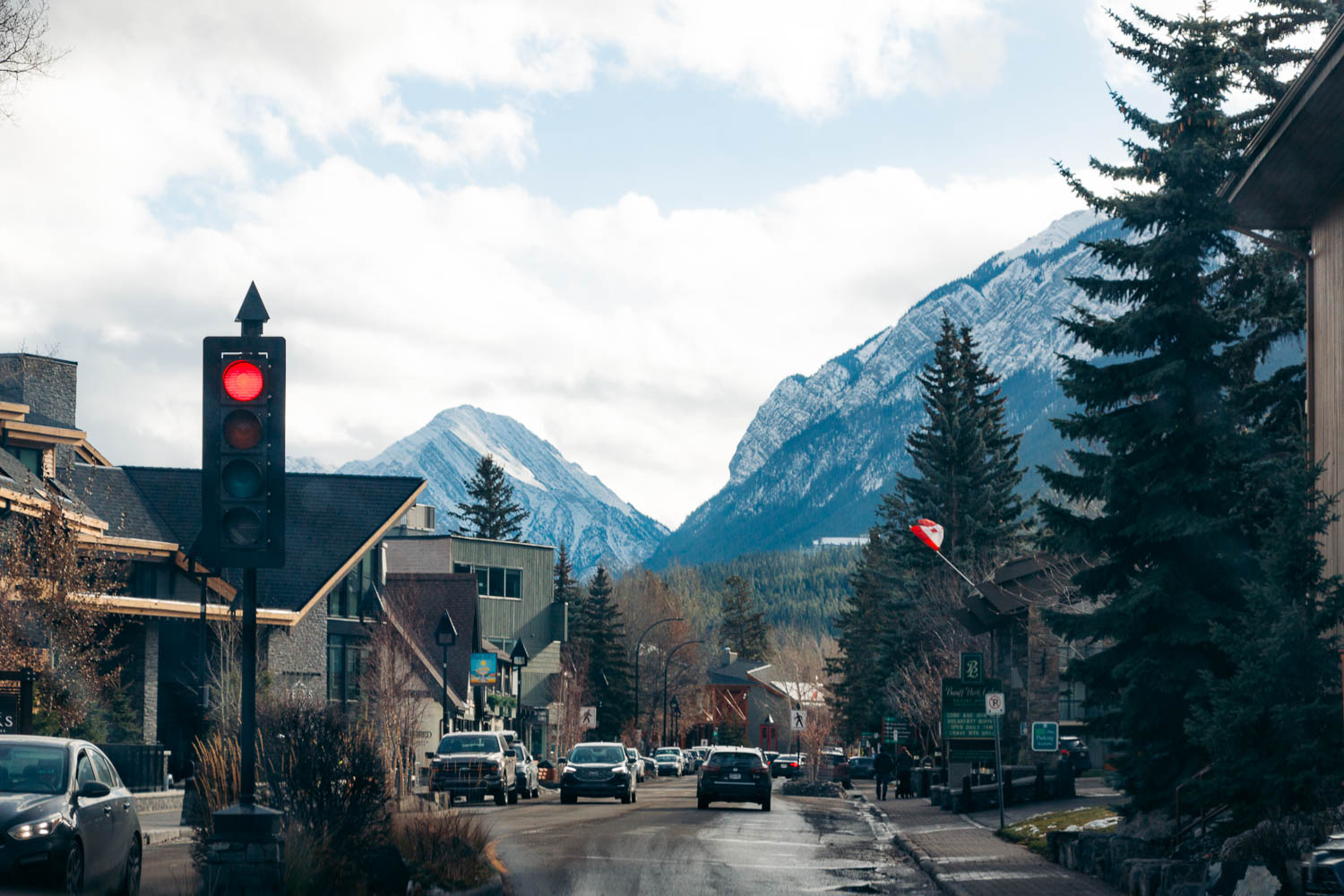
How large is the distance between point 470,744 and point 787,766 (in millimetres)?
58762

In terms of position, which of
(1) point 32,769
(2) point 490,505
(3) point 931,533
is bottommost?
(1) point 32,769

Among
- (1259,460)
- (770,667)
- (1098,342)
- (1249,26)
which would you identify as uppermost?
(1249,26)

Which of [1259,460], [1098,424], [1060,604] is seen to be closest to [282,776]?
[1098,424]

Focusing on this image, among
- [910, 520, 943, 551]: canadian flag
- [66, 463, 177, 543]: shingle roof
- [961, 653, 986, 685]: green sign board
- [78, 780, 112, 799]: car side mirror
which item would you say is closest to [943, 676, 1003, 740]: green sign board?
[961, 653, 986, 685]: green sign board

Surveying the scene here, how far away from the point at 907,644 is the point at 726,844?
39.7m

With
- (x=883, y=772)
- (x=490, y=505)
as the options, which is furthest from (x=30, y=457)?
(x=490, y=505)

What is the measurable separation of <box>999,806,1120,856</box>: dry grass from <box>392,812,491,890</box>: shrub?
9226mm

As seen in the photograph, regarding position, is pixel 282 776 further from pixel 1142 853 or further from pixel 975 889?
pixel 1142 853

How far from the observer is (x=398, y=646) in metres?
53.4

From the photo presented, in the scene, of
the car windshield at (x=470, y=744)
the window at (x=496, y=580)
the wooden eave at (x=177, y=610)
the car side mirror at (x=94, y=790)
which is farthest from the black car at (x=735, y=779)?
the window at (x=496, y=580)

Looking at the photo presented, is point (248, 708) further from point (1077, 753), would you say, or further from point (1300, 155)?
point (1077, 753)

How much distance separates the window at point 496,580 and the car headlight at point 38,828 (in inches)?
2846

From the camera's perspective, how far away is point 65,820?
12.8 metres

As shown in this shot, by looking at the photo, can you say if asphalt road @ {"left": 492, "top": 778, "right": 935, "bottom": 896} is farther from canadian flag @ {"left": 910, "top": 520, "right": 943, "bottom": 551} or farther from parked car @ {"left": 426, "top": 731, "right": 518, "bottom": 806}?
canadian flag @ {"left": 910, "top": 520, "right": 943, "bottom": 551}
